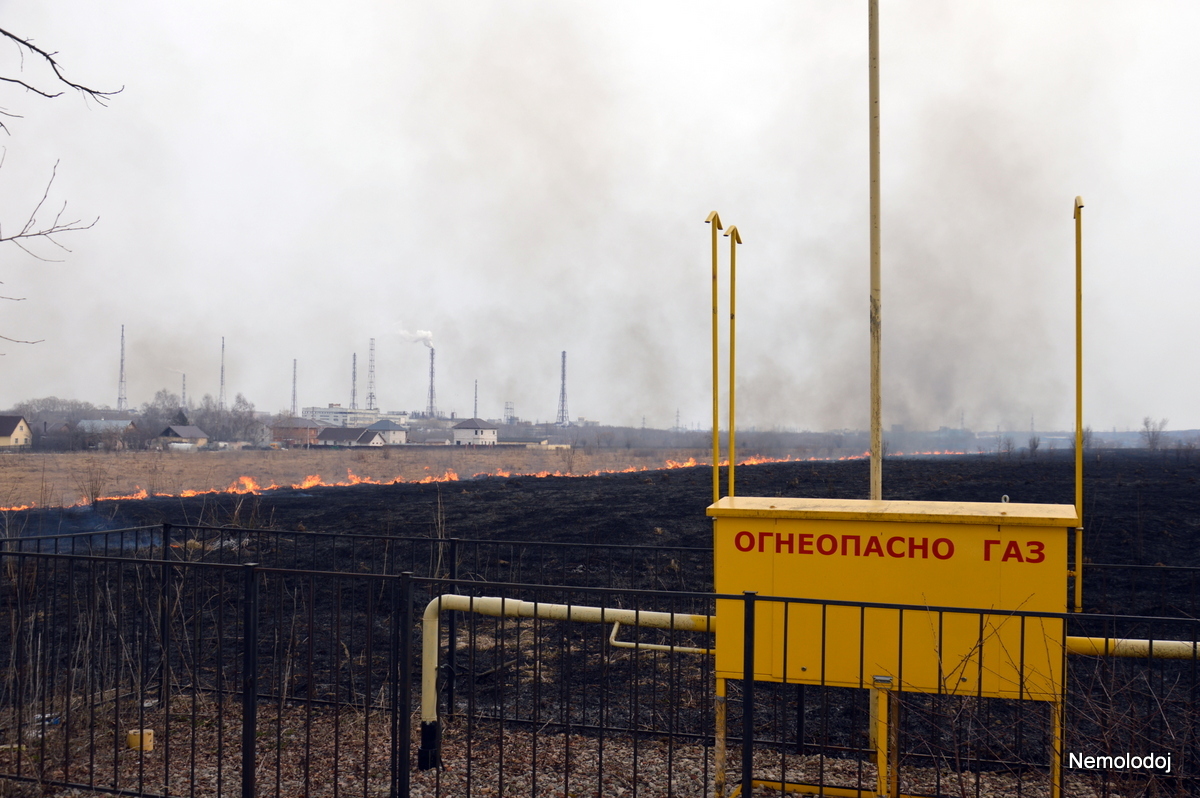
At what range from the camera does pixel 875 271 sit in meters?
6.34

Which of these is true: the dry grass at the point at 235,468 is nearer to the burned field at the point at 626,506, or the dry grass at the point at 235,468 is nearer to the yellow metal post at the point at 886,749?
the burned field at the point at 626,506

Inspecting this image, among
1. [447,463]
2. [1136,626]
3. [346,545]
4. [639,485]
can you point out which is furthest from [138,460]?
[1136,626]

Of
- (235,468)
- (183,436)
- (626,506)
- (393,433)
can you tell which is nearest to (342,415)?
(393,433)

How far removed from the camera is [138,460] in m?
52.8

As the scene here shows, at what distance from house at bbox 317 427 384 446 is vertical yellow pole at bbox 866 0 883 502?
88272mm

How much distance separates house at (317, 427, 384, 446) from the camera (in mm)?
91375

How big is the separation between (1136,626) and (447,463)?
55271mm

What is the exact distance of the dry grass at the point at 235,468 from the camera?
36.2 meters

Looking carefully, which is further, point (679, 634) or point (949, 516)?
point (679, 634)

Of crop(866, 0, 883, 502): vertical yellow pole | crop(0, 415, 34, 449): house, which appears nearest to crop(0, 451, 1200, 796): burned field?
crop(866, 0, 883, 502): vertical yellow pole

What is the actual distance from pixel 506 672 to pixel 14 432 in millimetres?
86075

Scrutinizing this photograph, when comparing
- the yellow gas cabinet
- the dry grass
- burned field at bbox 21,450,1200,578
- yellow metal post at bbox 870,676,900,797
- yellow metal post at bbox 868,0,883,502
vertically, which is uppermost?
yellow metal post at bbox 868,0,883,502

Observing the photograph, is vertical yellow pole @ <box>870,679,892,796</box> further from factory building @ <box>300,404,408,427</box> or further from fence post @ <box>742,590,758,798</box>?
factory building @ <box>300,404,408,427</box>

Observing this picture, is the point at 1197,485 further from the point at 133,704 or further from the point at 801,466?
the point at 133,704
